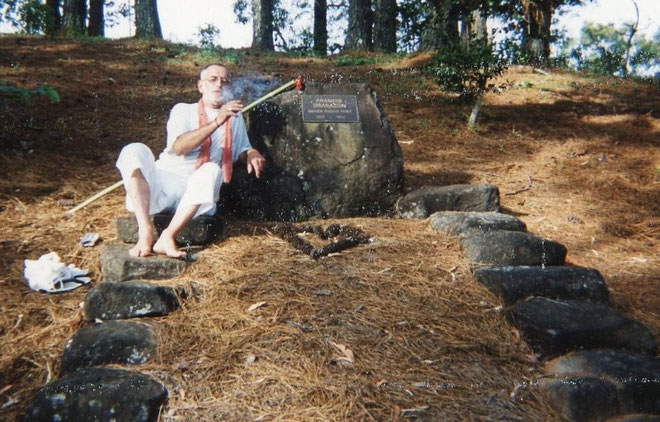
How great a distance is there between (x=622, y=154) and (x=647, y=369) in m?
4.74

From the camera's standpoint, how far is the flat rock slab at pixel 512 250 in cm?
360

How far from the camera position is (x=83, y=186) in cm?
475

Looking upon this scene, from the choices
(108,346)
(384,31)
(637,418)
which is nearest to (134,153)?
(108,346)

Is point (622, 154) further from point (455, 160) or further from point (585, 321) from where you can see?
point (585, 321)

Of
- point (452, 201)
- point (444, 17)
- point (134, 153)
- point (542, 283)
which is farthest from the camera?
point (444, 17)

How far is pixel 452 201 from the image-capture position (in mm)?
4715

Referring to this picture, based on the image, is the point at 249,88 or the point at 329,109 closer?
the point at 329,109

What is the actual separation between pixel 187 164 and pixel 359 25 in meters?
9.08

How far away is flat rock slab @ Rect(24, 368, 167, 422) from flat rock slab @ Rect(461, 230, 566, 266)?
2.39m

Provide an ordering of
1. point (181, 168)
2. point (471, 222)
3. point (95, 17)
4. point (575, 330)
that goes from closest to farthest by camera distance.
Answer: point (575, 330), point (181, 168), point (471, 222), point (95, 17)

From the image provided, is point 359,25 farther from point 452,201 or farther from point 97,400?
point 97,400

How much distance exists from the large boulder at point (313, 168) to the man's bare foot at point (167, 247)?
3.72 ft

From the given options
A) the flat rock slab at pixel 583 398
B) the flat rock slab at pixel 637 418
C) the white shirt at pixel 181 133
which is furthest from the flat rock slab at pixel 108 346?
the flat rock slab at pixel 637 418

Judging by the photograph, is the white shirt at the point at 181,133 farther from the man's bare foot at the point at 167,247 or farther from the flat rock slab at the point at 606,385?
the flat rock slab at the point at 606,385
